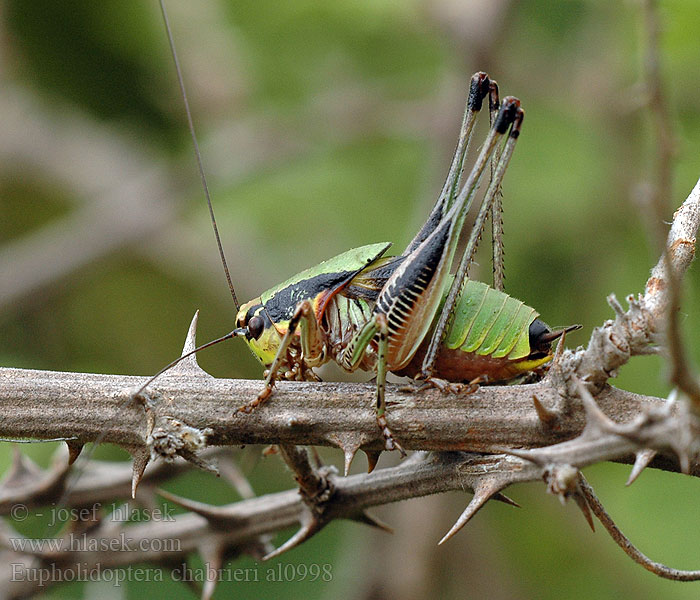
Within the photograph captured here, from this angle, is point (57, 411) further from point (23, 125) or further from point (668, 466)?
point (23, 125)

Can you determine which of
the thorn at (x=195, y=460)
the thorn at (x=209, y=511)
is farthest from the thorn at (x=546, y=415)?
the thorn at (x=209, y=511)

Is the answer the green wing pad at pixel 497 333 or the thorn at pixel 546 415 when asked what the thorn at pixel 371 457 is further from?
the green wing pad at pixel 497 333

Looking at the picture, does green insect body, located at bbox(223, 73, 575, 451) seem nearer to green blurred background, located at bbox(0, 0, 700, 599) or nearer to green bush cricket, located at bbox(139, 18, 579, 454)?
green bush cricket, located at bbox(139, 18, 579, 454)

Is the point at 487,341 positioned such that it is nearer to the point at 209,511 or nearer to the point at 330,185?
the point at 209,511

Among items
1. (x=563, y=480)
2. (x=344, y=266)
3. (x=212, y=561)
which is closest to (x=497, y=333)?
(x=344, y=266)

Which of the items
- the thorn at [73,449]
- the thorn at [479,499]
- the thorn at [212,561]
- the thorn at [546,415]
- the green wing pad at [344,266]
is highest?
the green wing pad at [344,266]
